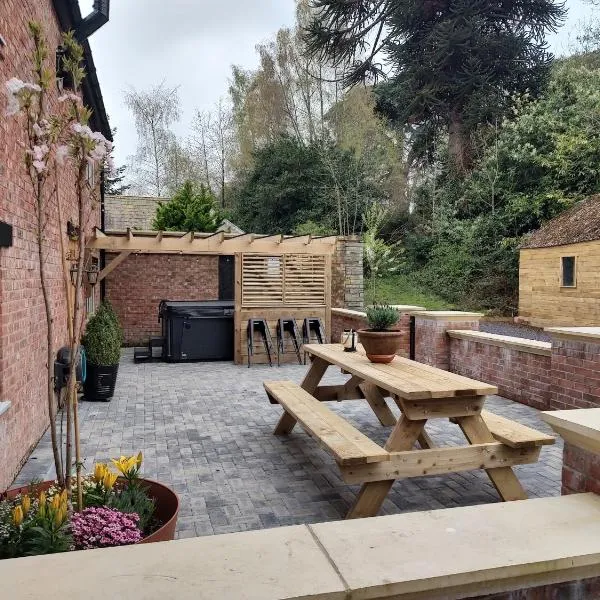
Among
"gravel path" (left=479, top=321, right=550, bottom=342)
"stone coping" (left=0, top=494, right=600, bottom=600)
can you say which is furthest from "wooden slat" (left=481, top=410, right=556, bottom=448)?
"gravel path" (left=479, top=321, right=550, bottom=342)

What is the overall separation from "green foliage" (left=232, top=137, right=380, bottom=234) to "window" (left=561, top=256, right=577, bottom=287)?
7.30 meters

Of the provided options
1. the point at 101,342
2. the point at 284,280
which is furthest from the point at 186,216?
the point at 101,342

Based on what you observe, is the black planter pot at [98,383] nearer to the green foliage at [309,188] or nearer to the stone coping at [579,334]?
the stone coping at [579,334]

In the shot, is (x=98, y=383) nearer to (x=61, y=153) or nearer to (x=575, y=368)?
(x=61, y=153)

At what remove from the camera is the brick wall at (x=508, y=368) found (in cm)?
574

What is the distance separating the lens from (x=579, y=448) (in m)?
1.67

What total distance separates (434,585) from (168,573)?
0.59 m

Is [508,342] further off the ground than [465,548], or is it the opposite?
[465,548]

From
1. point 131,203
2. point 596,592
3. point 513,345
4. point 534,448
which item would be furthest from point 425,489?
point 131,203

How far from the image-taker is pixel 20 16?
3.82 meters

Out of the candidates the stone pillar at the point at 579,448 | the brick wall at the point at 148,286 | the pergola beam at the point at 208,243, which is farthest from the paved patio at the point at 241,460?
the brick wall at the point at 148,286

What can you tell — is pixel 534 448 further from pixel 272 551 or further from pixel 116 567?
pixel 116 567

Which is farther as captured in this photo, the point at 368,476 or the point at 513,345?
the point at 513,345

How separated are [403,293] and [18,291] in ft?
50.5
